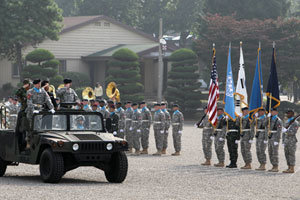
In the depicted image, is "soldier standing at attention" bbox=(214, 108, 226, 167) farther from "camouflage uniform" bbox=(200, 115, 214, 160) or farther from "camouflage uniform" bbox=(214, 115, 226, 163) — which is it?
"camouflage uniform" bbox=(200, 115, 214, 160)

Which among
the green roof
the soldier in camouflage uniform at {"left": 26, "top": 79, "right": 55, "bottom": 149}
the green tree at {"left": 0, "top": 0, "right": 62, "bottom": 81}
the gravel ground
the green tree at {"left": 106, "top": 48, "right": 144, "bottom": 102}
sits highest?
the green tree at {"left": 0, "top": 0, "right": 62, "bottom": 81}

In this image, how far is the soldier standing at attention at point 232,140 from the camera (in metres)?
20.7

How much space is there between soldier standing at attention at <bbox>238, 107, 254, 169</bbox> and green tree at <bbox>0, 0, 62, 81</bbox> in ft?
99.8

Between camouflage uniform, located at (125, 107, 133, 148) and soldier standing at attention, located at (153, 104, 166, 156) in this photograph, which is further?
camouflage uniform, located at (125, 107, 133, 148)

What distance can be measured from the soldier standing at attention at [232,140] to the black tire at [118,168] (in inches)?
200

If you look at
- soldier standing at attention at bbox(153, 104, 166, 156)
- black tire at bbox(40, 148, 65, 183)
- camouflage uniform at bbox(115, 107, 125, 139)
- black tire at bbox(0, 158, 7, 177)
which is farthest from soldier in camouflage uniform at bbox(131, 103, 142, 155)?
black tire at bbox(40, 148, 65, 183)

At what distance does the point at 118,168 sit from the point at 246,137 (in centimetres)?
550

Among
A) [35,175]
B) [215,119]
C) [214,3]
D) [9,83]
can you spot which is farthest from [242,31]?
[35,175]

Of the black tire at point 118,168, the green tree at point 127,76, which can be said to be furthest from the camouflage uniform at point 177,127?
the green tree at point 127,76

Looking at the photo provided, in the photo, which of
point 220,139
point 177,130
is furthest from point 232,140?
point 177,130

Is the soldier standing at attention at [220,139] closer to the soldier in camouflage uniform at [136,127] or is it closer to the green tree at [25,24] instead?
the soldier in camouflage uniform at [136,127]

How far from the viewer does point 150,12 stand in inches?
3275

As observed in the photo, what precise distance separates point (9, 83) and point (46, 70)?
7.21 metres

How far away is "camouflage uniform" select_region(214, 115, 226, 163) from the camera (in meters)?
21.0
